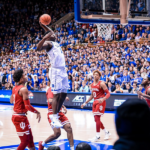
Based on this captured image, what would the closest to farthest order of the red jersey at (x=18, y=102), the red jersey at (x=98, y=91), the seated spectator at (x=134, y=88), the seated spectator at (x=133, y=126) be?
the seated spectator at (x=133, y=126) → the red jersey at (x=18, y=102) → the red jersey at (x=98, y=91) → the seated spectator at (x=134, y=88)

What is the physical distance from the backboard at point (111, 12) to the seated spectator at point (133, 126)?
4351mm

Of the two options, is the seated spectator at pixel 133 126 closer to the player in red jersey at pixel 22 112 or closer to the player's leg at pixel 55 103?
the player in red jersey at pixel 22 112

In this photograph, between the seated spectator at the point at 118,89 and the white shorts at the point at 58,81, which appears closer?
the white shorts at the point at 58,81

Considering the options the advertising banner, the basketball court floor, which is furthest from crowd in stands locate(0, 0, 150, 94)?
the basketball court floor

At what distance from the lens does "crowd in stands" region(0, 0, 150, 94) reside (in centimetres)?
1325

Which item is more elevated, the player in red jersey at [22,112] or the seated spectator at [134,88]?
the player in red jersey at [22,112]

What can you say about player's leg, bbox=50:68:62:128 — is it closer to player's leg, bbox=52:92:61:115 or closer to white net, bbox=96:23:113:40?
player's leg, bbox=52:92:61:115

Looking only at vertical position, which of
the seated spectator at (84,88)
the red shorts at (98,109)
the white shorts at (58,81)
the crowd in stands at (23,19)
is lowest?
the seated spectator at (84,88)

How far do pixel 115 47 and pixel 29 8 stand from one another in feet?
49.4

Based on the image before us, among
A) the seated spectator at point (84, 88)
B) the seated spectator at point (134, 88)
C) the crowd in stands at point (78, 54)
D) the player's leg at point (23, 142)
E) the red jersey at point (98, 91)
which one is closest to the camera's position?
the player's leg at point (23, 142)

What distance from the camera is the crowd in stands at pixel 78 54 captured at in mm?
13250

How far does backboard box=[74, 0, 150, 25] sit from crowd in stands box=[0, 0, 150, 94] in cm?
637

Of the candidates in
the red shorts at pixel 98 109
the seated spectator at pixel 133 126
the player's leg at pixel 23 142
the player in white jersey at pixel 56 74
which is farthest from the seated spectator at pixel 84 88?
the seated spectator at pixel 133 126

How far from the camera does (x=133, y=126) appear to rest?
1545 mm
